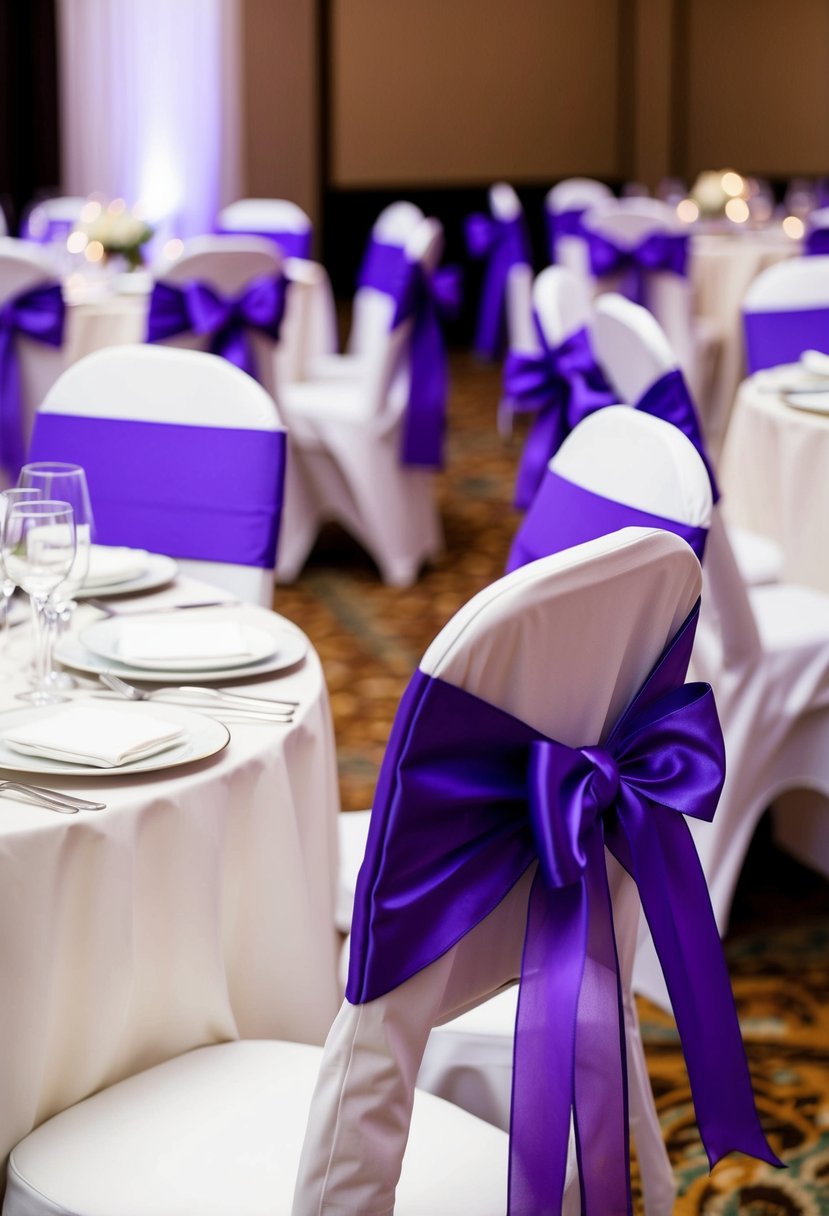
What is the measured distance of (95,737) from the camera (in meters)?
1.54

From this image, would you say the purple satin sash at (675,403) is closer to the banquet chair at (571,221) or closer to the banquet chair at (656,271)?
the banquet chair at (656,271)

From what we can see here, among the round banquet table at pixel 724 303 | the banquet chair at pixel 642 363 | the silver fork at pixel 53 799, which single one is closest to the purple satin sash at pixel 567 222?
the round banquet table at pixel 724 303

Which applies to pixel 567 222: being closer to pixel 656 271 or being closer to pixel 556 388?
pixel 656 271

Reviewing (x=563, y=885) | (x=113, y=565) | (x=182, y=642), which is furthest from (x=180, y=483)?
(x=563, y=885)

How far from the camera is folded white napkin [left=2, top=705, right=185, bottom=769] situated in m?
1.50

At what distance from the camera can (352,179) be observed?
1110 centimetres

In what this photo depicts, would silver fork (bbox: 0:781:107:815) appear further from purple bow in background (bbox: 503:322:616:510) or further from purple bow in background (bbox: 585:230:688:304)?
purple bow in background (bbox: 585:230:688:304)

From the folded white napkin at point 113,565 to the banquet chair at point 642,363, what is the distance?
847mm

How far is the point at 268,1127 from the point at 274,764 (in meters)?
0.35

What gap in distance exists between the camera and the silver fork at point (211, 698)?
169 cm

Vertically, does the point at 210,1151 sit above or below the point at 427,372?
below

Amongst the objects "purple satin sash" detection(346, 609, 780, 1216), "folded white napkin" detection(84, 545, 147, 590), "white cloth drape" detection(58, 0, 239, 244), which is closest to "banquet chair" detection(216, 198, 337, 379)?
"white cloth drape" detection(58, 0, 239, 244)

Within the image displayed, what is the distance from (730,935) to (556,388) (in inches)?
42.8

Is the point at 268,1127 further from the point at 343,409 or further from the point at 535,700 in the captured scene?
the point at 343,409
